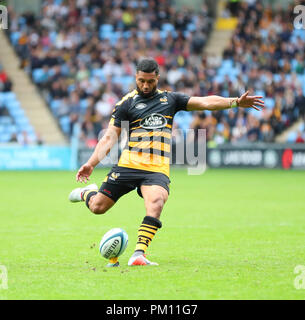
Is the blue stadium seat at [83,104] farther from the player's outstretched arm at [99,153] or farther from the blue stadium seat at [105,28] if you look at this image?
the player's outstretched arm at [99,153]

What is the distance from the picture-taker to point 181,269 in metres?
7.28

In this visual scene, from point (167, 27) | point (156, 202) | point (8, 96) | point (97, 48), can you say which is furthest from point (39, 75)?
point (156, 202)

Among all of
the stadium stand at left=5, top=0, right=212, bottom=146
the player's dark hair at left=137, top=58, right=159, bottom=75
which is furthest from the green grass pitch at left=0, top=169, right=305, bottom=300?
the stadium stand at left=5, top=0, right=212, bottom=146

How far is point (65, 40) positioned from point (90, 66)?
1.91 metres

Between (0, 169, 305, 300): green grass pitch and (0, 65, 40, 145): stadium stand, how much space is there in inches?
361

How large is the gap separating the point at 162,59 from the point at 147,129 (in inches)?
894

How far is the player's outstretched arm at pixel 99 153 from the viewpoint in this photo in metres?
7.84

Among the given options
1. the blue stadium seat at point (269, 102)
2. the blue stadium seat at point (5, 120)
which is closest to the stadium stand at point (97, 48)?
the blue stadium seat at point (5, 120)

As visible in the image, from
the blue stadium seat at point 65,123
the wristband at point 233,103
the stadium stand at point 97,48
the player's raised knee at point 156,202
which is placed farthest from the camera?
the stadium stand at point 97,48

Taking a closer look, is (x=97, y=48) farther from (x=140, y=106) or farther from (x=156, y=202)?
(x=156, y=202)

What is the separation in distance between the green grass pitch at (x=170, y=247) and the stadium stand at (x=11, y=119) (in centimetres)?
917

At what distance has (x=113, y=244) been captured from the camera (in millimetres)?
7441
